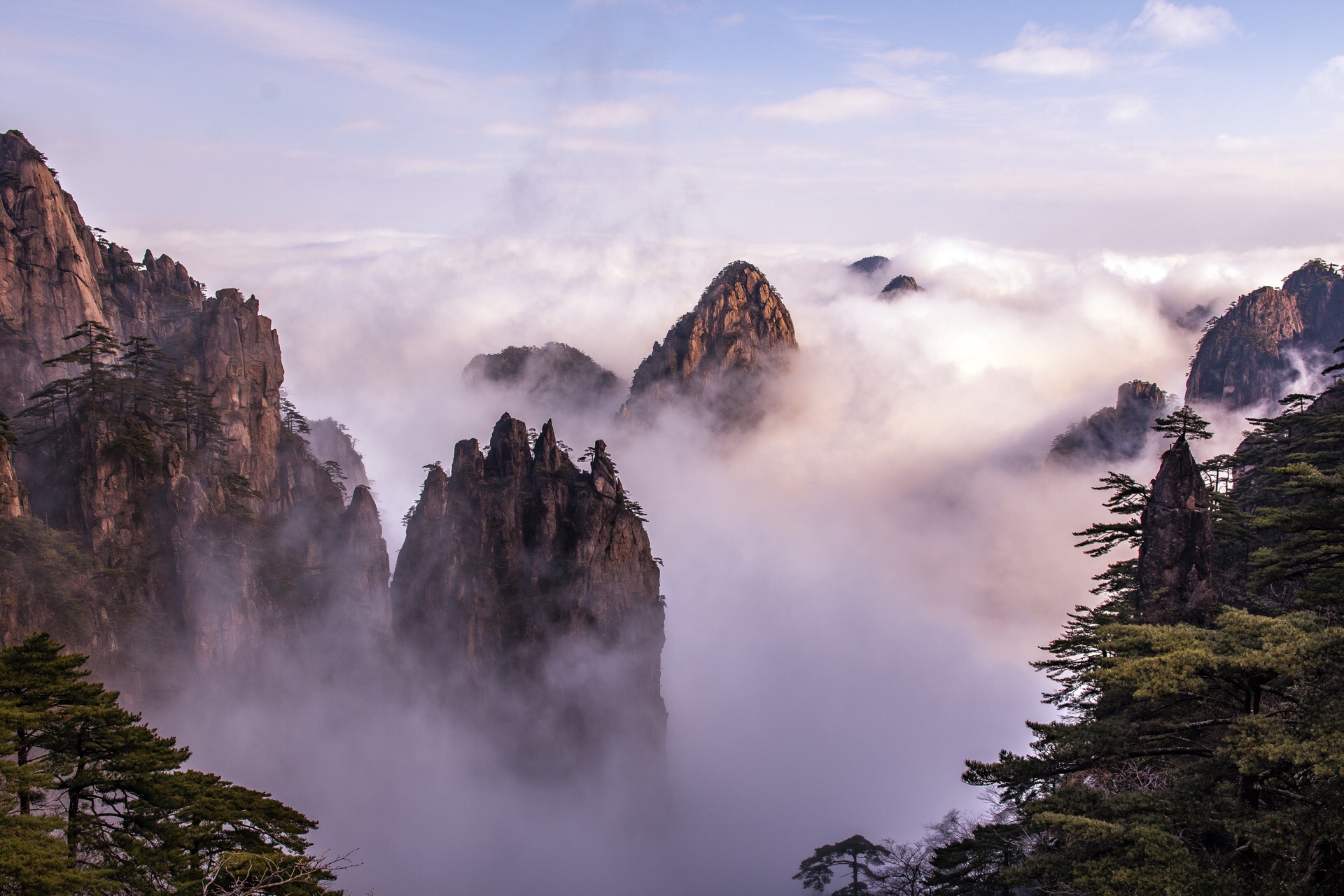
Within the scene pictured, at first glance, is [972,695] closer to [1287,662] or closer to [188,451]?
[188,451]

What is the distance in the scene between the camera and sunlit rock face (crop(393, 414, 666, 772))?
76.2 meters

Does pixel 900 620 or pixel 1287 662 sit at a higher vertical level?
pixel 900 620

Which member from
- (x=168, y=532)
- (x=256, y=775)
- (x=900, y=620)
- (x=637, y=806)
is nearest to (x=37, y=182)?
(x=168, y=532)

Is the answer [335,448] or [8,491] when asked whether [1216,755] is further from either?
[335,448]

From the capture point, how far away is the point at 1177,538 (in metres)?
29.8

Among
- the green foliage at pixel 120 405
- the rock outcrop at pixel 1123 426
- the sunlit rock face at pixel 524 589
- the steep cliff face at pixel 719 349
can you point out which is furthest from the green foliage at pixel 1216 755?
Result: the steep cliff face at pixel 719 349

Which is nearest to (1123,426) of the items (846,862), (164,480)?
(846,862)

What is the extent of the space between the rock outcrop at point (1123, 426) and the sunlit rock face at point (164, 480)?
415 feet

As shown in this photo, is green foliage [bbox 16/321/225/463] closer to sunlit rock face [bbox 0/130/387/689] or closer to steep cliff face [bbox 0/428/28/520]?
sunlit rock face [bbox 0/130/387/689]

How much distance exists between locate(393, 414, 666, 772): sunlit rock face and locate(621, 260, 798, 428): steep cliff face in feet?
278

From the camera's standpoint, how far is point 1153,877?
15.9m

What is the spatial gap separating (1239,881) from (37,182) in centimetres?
7844

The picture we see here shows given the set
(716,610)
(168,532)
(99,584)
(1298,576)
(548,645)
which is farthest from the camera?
(716,610)

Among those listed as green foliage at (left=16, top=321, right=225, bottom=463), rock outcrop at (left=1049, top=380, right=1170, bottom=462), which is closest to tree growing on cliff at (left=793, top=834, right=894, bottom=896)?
green foliage at (left=16, top=321, right=225, bottom=463)
